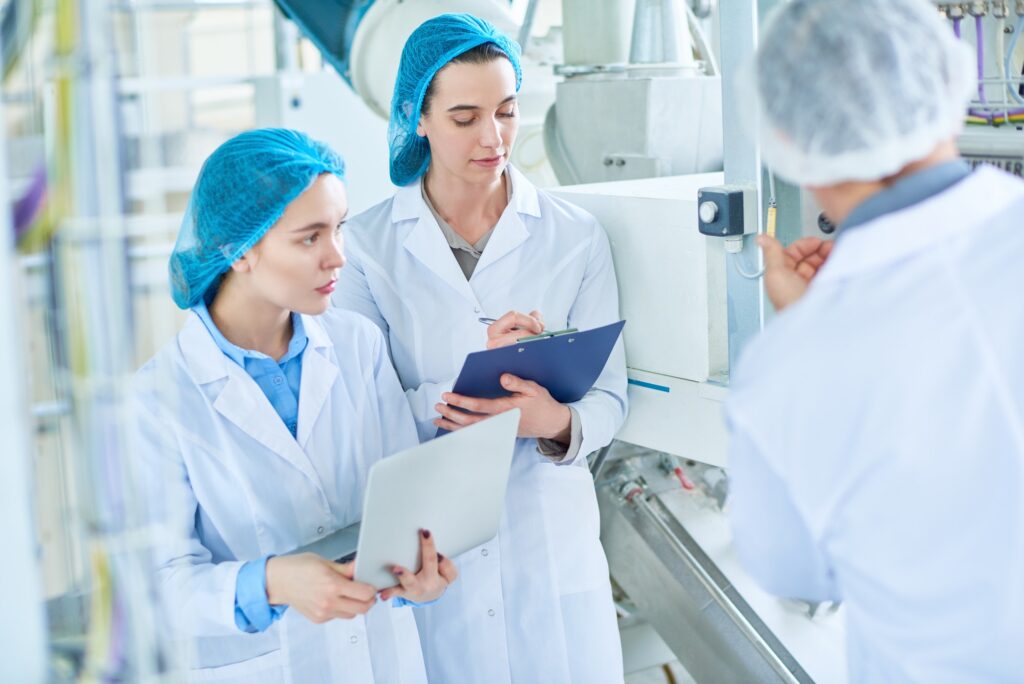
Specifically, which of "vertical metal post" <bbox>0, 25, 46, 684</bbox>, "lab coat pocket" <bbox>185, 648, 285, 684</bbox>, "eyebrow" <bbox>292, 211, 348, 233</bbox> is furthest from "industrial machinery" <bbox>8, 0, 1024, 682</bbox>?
"lab coat pocket" <bbox>185, 648, 285, 684</bbox>

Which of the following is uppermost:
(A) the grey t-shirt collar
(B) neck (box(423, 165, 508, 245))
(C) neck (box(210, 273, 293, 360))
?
(B) neck (box(423, 165, 508, 245))

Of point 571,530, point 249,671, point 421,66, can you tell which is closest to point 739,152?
point 421,66

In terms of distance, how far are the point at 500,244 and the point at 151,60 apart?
0.75 meters

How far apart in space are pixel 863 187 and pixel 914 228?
0.21 ft

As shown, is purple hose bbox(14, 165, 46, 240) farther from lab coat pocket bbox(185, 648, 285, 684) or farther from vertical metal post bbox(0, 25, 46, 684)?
lab coat pocket bbox(185, 648, 285, 684)

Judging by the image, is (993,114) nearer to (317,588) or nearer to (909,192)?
(909,192)

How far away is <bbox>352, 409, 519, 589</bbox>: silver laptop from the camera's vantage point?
1.10 m

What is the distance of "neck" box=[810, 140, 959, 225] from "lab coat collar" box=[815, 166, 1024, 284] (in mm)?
31

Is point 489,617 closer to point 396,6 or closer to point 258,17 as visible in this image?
point 396,6

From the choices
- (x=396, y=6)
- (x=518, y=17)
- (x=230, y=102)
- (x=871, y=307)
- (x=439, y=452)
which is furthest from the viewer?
(x=230, y=102)

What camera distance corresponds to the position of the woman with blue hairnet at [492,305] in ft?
4.87

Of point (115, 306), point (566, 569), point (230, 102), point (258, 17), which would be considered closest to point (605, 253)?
point (566, 569)

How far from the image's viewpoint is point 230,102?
4547 mm

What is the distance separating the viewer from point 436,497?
1.19 metres
